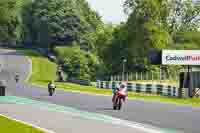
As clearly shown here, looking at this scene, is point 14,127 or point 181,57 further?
point 181,57

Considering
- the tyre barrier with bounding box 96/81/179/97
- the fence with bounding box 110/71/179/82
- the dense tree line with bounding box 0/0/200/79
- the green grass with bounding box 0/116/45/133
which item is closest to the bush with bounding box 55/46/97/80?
the dense tree line with bounding box 0/0/200/79

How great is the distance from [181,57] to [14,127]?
3253 cm

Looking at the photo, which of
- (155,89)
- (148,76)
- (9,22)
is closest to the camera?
(155,89)

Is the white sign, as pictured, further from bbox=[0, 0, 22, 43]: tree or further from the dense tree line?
bbox=[0, 0, 22, 43]: tree

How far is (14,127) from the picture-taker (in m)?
19.3

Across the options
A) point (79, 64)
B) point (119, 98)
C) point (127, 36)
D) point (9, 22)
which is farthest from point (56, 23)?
point (119, 98)

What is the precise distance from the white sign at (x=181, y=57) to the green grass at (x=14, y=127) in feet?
98.6

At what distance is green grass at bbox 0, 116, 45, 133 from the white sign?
30041 millimetres

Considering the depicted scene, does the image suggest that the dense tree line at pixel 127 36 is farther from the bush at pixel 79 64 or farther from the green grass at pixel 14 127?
the green grass at pixel 14 127

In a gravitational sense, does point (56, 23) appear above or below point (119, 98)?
above

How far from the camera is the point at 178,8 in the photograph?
94.8 metres

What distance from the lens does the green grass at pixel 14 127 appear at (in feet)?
59.3

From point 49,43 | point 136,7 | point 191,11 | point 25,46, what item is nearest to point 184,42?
point 191,11

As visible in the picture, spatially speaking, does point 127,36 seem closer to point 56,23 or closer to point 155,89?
point 155,89
